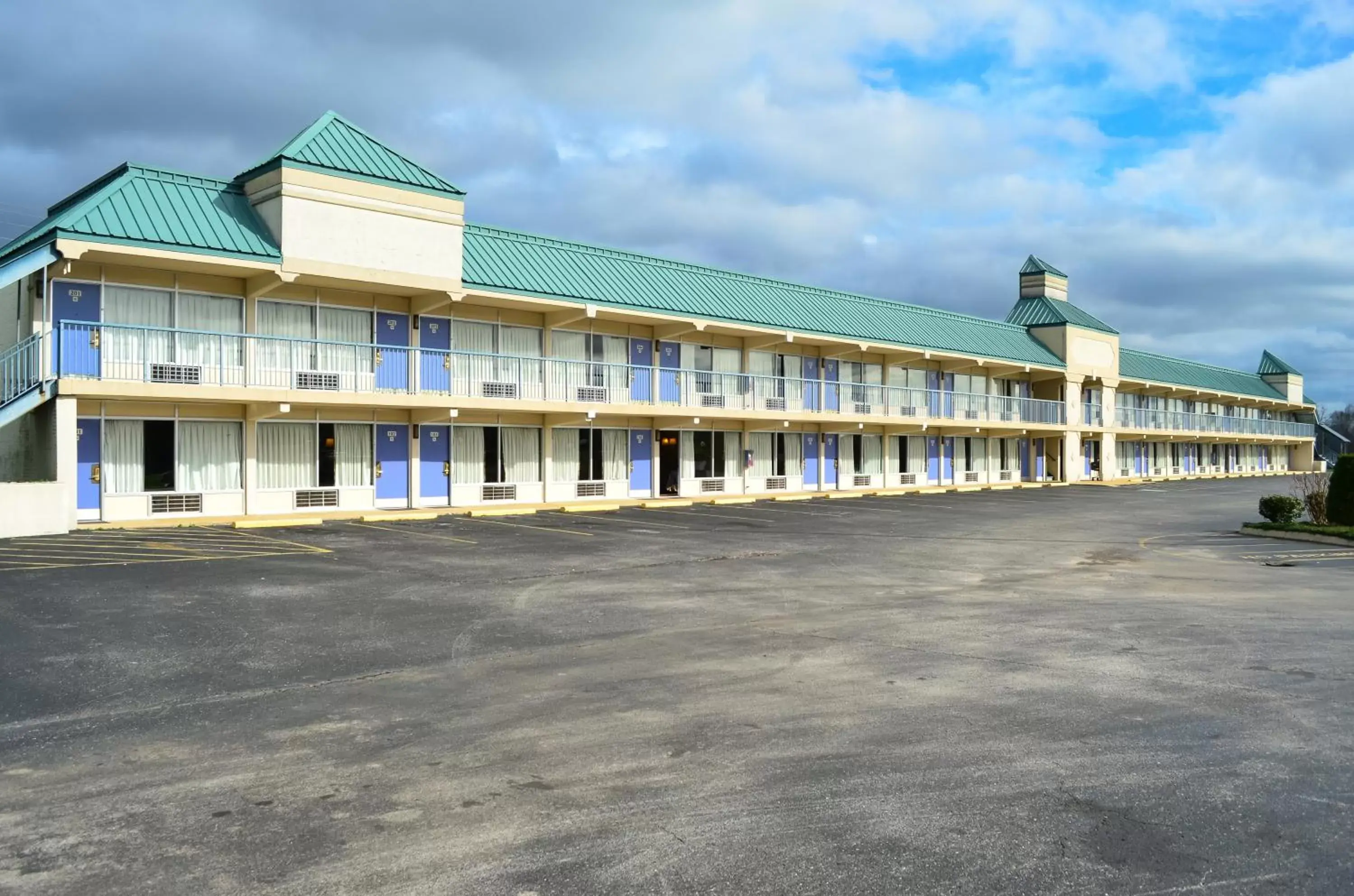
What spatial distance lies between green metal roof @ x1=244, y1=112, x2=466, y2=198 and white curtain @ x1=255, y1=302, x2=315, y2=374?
331 centimetres

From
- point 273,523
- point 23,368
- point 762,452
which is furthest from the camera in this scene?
point 762,452

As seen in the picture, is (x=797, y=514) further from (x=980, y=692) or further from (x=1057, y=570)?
(x=980, y=692)

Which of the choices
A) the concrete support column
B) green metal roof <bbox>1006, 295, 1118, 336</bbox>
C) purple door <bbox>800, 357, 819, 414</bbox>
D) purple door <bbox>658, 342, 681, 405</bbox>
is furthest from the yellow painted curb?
green metal roof <bbox>1006, 295, 1118, 336</bbox>

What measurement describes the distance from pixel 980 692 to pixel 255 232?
21.0 m

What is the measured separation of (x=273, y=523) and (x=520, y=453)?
8.49 m

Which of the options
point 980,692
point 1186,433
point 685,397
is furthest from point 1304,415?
point 980,692

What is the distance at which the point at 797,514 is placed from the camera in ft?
92.1

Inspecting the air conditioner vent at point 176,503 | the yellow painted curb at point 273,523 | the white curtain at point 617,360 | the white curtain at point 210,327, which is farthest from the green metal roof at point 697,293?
the air conditioner vent at point 176,503

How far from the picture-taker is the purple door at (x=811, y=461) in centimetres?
3875

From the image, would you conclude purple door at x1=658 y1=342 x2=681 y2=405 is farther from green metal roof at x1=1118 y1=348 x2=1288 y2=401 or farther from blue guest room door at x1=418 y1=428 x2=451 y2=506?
green metal roof at x1=1118 y1=348 x2=1288 y2=401

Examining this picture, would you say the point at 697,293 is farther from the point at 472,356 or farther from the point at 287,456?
the point at 287,456

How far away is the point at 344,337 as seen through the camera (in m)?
25.7

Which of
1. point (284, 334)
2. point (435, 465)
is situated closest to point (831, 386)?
point (435, 465)

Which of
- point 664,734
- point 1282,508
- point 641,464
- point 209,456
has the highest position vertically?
point 209,456
